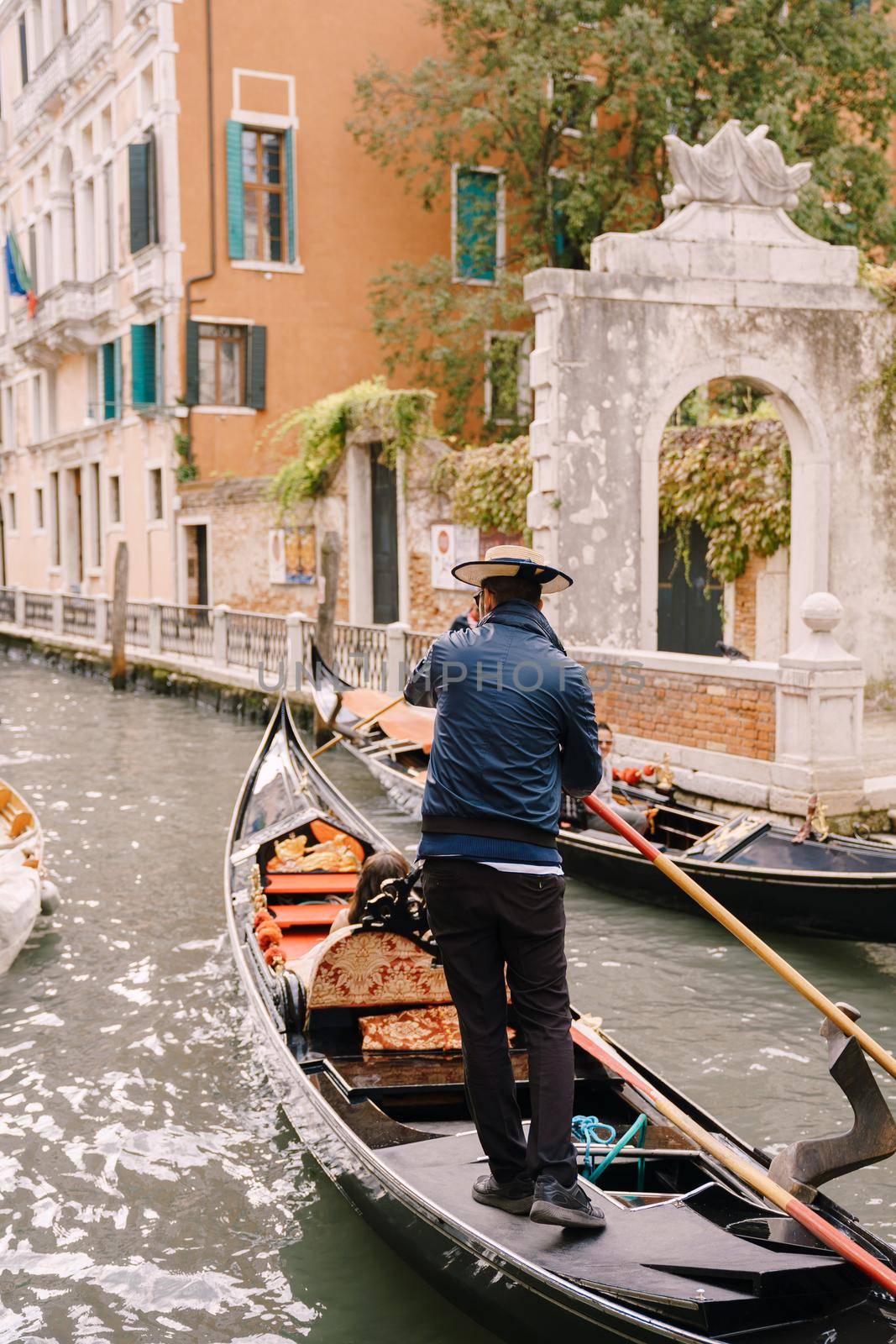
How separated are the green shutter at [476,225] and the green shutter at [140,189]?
12.4ft

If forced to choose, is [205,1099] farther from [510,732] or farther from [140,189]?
[140,189]

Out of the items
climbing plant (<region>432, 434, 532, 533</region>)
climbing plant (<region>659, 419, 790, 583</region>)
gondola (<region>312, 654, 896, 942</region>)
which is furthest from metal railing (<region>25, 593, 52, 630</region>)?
gondola (<region>312, 654, 896, 942</region>)

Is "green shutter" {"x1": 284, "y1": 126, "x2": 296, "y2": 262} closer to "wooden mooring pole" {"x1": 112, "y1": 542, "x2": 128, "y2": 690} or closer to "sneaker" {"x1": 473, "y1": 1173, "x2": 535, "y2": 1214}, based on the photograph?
"wooden mooring pole" {"x1": 112, "y1": 542, "x2": 128, "y2": 690}

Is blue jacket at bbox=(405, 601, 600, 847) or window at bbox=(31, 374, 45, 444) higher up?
window at bbox=(31, 374, 45, 444)

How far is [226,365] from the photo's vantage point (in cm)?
1639

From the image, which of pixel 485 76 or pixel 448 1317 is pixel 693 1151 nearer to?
pixel 448 1317

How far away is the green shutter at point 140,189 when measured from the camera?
52.7 ft

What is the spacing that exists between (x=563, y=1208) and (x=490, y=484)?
9.57 metres

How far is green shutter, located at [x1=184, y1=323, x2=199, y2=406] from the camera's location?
1600 cm

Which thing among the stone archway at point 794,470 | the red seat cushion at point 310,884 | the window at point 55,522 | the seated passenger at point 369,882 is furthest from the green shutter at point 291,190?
the seated passenger at point 369,882

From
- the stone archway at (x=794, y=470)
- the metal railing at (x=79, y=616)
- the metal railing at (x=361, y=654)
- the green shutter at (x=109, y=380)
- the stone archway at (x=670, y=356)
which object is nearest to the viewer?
the stone archway at (x=670, y=356)

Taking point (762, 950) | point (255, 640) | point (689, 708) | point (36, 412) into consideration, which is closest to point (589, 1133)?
point (762, 950)

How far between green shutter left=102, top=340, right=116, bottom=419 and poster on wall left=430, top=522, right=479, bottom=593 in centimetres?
782

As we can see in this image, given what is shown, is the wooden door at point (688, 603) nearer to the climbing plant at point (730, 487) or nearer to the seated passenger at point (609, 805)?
the climbing plant at point (730, 487)
